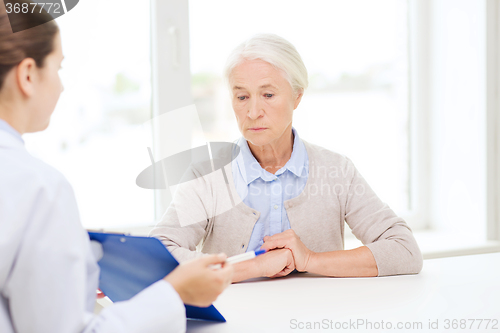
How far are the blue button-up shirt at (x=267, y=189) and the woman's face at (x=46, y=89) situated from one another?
0.81 meters

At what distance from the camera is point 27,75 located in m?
0.61

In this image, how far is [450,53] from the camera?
235cm

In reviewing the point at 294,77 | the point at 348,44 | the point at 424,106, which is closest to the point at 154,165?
the point at 294,77

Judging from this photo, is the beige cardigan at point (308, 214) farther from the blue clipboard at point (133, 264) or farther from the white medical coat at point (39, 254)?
the white medical coat at point (39, 254)

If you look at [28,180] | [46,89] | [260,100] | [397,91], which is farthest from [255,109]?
[397,91]

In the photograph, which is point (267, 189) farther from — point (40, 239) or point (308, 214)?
point (40, 239)

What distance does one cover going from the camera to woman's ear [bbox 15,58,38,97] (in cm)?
60

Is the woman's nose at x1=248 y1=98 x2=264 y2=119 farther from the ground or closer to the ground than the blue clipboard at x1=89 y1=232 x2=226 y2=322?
farther from the ground

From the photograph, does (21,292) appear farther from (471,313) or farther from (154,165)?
(154,165)

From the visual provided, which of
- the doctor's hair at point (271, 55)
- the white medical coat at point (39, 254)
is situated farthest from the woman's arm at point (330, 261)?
the white medical coat at point (39, 254)

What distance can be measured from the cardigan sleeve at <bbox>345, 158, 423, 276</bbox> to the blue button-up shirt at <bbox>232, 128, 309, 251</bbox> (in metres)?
0.17

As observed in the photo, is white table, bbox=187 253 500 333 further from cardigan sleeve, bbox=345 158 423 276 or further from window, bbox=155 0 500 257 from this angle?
window, bbox=155 0 500 257

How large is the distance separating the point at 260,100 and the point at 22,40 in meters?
0.86

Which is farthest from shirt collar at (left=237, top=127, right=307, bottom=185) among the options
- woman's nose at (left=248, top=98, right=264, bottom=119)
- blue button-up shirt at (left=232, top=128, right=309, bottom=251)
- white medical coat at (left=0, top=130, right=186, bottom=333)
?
white medical coat at (left=0, top=130, right=186, bottom=333)
